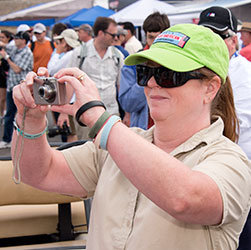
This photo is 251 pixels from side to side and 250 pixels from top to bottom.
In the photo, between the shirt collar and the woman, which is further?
the shirt collar

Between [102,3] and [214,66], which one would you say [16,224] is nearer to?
[214,66]

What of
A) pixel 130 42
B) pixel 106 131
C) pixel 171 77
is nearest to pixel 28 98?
pixel 106 131

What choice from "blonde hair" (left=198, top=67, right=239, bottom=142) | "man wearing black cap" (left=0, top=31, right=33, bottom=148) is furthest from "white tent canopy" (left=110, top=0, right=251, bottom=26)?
"blonde hair" (left=198, top=67, right=239, bottom=142)

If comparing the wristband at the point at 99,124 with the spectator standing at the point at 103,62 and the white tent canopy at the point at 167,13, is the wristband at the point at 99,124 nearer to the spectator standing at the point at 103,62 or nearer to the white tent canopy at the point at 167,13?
the spectator standing at the point at 103,62

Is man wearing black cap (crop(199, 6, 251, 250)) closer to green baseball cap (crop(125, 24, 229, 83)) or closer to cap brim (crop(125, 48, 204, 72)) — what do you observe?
green baseball cap (crop(125, 24, 229, 83))

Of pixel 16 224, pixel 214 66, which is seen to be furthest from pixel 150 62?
pixel 16 224

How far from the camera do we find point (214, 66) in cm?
139

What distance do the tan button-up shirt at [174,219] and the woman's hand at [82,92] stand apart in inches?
12.7

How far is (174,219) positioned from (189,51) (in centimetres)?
54

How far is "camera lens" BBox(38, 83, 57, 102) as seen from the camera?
4.38 feet

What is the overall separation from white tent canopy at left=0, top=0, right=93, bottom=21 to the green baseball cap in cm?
1510

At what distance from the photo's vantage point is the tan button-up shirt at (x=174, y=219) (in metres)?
1.28

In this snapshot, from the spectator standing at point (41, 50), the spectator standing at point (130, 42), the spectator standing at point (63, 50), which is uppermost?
the spectator standing at point (63, 50)

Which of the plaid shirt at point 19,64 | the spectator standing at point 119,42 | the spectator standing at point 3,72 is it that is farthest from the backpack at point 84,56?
the spectator standing at point 3,72
